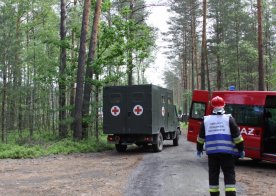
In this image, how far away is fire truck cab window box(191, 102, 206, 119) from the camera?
13242mm

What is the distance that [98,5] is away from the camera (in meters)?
19.6

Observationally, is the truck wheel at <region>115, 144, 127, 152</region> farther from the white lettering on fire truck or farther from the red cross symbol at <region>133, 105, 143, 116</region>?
the white lettering on fire truck

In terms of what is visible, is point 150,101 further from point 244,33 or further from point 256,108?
point 244,33

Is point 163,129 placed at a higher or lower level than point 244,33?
lower

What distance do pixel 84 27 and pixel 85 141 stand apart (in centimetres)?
548

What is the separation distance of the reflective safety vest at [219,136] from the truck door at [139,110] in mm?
9057

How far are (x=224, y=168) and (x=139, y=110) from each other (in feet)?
31.0

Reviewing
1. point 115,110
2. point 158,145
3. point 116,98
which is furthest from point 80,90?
point 158,145

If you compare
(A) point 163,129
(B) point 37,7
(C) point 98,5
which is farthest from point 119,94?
(B) point 37,7

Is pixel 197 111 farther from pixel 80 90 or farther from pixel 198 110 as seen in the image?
pixel 80 90

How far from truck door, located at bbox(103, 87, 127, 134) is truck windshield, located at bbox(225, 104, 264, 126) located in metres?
5.20

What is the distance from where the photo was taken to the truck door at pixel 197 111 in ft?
43.4

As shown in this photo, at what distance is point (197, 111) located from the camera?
13.4m

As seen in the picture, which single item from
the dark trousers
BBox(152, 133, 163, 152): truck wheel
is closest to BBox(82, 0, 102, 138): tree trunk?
BBox(152, 133, 163, 152): truck wheel
